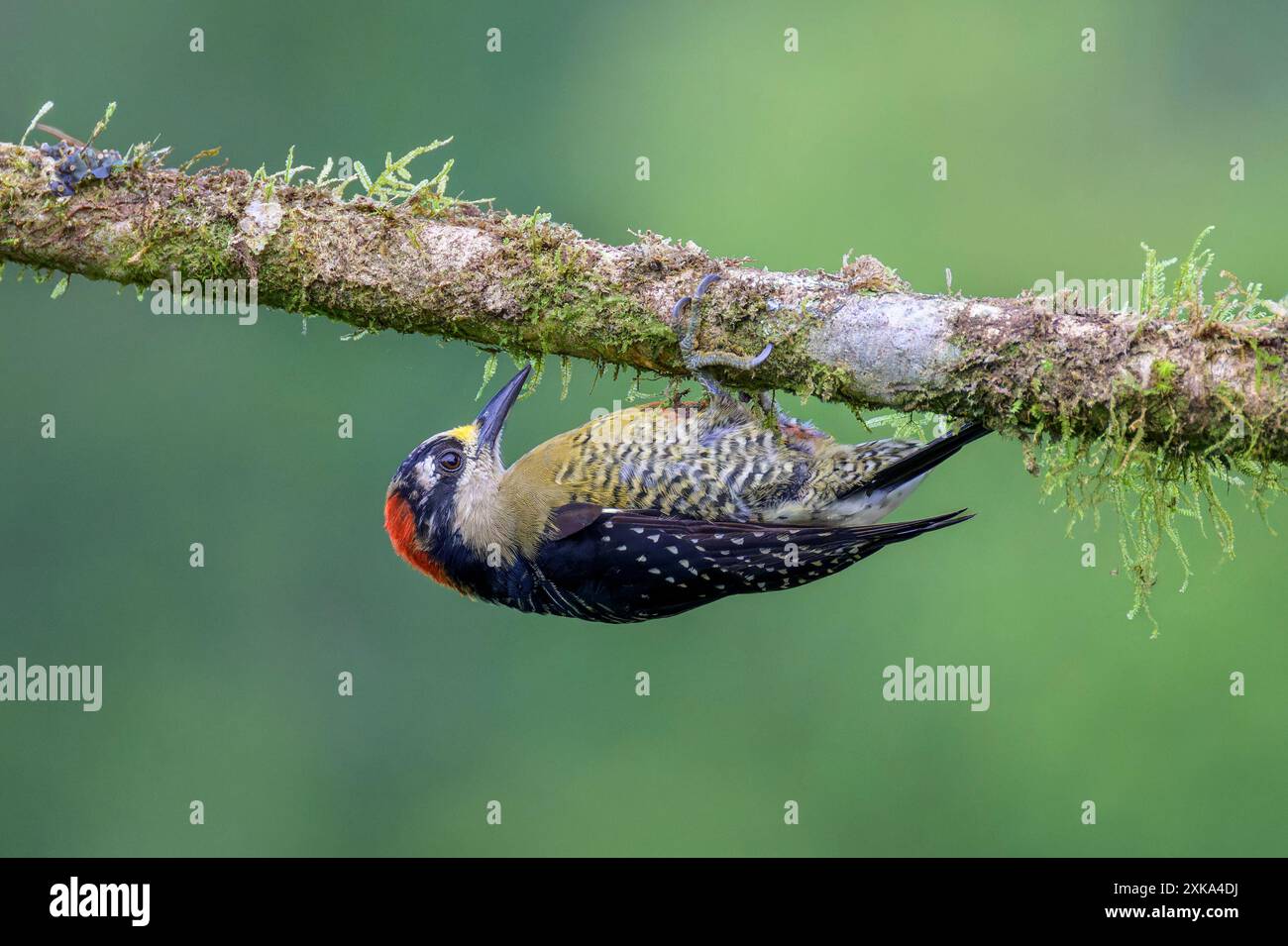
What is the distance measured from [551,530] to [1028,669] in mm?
8195

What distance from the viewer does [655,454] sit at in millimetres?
4176

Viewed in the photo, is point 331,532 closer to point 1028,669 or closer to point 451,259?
point 1028,669


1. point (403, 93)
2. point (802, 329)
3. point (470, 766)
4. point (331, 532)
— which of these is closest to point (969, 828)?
point (470, 766)

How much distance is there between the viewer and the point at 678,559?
13.2 feet

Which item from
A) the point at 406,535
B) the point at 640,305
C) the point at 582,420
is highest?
the point at 582,420

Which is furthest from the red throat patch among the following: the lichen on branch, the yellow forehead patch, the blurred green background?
the blurred green background

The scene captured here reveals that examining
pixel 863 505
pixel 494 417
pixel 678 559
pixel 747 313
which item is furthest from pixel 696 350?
pixel 494 417

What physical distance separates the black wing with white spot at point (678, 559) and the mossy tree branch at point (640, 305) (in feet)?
2.32

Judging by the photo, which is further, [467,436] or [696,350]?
[467,436]

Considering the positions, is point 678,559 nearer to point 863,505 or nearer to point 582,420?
point 863,505

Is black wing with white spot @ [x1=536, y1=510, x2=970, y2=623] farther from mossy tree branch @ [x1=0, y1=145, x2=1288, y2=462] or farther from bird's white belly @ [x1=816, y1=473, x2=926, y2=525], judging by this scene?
mossy tree branch @ [x1=0, y1=145, x2=1288, y2=462]

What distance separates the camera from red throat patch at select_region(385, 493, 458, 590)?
429 cm

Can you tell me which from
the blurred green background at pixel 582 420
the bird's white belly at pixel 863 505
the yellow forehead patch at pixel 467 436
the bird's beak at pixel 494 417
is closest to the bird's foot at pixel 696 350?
the bird's white belly at pixel 863 505

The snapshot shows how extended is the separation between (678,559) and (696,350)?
0.87m
